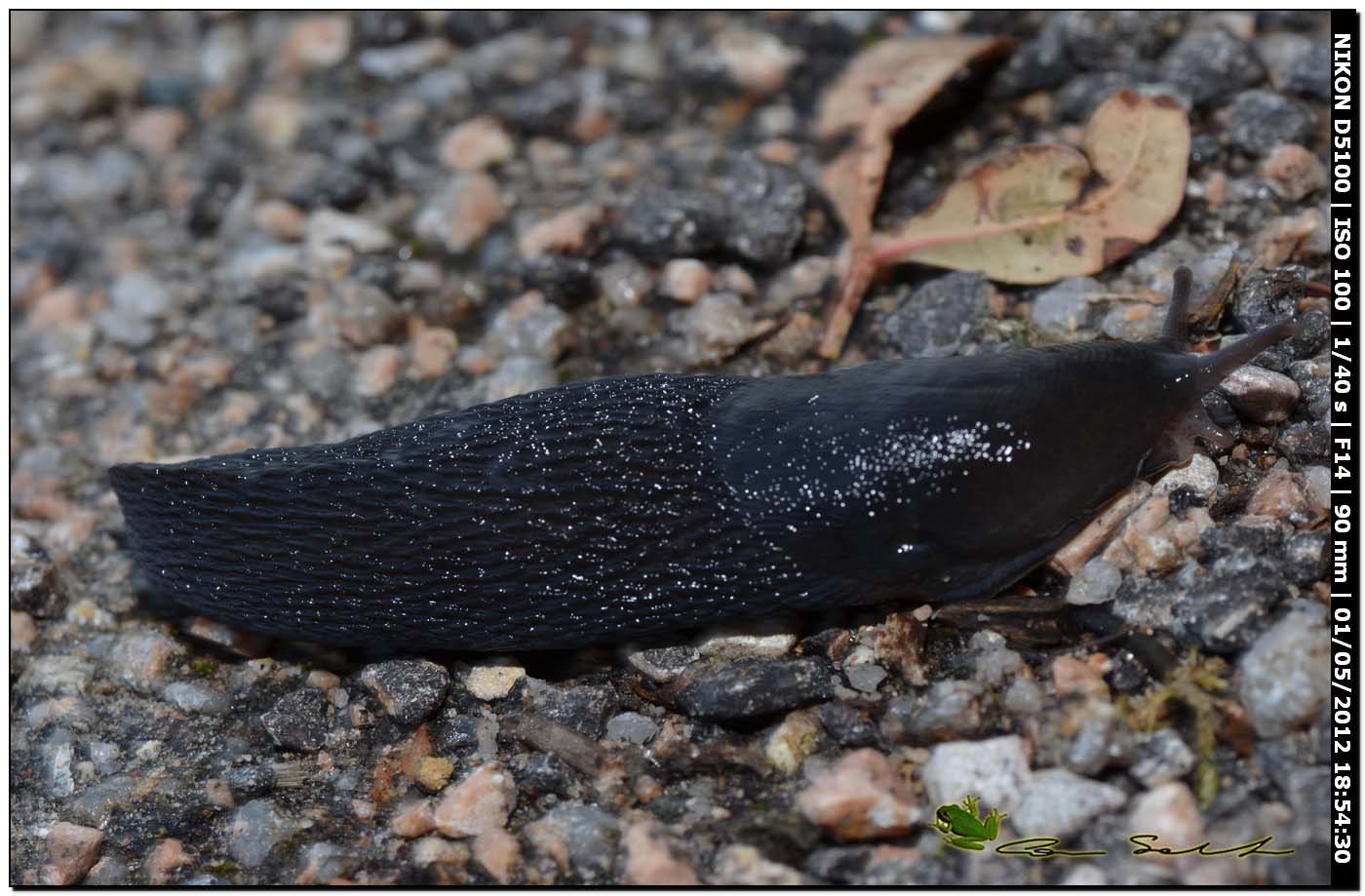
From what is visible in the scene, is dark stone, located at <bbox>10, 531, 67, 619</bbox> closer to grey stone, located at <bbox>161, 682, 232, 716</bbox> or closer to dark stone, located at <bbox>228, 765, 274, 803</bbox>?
grey stone, located at <bbox>161, 682, 232, 716</bbox>

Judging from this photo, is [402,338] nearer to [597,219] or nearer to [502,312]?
[502,312]

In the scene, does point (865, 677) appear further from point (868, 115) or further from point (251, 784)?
point (868, 115)

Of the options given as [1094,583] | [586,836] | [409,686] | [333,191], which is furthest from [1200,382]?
[333,191]

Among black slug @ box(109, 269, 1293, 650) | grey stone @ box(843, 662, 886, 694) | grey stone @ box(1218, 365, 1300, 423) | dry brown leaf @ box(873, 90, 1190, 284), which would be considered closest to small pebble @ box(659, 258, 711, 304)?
dry brown leaf @ box(873, 90, 1190, 284)

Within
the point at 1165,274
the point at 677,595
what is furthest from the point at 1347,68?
the point at 677,595

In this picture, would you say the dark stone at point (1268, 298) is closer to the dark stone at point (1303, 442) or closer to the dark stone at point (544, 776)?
the dark stone at point (1303, 442)

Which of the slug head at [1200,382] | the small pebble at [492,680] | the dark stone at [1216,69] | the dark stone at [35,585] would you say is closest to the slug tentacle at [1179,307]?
the slug head at [1200,382]
